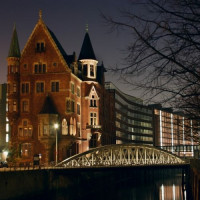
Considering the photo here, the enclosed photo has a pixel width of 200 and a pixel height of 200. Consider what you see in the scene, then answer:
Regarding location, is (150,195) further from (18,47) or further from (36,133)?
(18,47)

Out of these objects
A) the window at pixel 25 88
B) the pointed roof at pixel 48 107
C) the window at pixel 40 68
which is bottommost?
the pointed roof at pixel 48 107

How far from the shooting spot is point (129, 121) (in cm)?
16075

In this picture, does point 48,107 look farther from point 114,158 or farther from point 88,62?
point 88,62

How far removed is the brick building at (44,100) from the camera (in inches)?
2717

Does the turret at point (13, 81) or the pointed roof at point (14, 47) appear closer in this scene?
the turret at point (13, 81)

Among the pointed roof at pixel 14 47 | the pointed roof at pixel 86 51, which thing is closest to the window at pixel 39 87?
the pointed roof at pixel 14 47

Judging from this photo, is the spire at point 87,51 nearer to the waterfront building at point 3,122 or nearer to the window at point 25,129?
the window at point 25,129

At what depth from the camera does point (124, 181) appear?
9138cm

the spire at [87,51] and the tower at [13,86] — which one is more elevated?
the spire at [87,51]

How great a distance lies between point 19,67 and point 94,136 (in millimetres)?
18463

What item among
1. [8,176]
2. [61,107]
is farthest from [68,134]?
[8,176]

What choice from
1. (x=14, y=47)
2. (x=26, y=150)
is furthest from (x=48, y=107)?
(x=14, y=47)

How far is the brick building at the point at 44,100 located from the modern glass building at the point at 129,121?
1721 inches

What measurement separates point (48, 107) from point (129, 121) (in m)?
93.7
